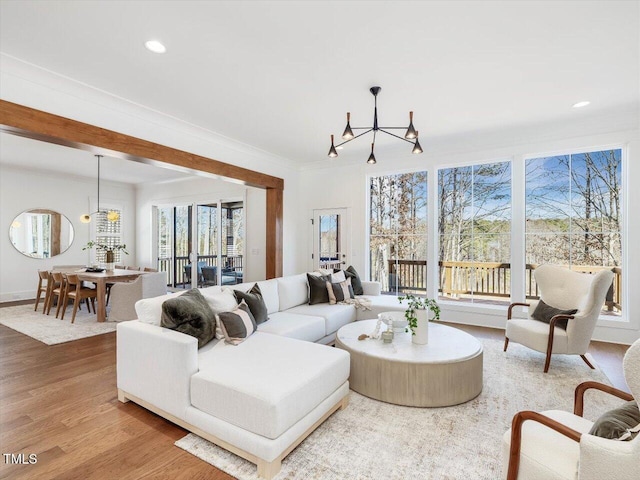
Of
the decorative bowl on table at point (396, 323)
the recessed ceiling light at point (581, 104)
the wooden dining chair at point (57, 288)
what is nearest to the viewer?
the decorative bowl on table at point (396, 323)

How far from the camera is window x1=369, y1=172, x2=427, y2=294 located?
552 centimetres

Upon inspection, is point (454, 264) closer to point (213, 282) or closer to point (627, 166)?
point (627, 166)

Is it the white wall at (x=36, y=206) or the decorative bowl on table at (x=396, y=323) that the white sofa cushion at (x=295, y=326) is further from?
the white wall at (x=36, y=206)

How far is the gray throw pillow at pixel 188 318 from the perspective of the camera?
7.84 ft

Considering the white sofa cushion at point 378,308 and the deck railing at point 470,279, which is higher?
the deck railing at point 470,279

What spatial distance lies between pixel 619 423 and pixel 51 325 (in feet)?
20.8

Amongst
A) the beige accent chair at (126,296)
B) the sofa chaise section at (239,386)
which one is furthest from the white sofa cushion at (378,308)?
the beige accent chair at (126,296)

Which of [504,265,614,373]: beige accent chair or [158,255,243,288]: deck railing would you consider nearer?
[504,265,614,373]: beige accent chair

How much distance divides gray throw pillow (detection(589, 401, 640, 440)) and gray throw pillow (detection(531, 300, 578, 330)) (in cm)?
233

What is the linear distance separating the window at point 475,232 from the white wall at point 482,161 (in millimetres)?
160

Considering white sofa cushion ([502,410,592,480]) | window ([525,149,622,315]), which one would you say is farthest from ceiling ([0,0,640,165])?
white sofa cushion ([502,410,592,480])

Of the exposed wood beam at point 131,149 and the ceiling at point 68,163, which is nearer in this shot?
the exposed wood beam at point 131,149

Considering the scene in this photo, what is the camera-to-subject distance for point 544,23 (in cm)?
228

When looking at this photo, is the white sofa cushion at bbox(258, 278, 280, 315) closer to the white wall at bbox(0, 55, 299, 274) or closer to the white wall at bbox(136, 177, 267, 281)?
the white wall at bbox(0, 55, 299, 274)
